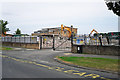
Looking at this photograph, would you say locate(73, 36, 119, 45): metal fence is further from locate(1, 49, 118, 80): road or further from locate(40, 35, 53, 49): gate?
locate(40, 35, 53, 49): gate

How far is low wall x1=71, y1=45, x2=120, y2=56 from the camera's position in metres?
13.3

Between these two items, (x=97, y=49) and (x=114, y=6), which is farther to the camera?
(x=97, y=49)

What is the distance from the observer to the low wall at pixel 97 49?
13302 millimetres

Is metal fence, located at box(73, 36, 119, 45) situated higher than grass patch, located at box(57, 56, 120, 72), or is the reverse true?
metal fence, located at box(73, 36, 119, 45)

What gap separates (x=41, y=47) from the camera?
78.6 ft

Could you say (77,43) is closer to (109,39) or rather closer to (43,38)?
(109,39)

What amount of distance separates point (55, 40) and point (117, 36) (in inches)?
586

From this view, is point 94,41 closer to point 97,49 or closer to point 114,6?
point 97,49

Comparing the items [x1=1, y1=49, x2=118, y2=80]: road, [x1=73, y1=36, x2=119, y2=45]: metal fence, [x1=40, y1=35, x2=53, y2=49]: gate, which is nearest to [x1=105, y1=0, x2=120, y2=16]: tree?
[x1=73, y1=36, x2=119, y2=45]: metal fence

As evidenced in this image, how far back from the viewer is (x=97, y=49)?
14.7 metres

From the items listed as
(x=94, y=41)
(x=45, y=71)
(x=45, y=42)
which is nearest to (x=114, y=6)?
(x=94, y=41)

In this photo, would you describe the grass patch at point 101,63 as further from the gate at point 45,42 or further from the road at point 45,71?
the gate at point 45,42

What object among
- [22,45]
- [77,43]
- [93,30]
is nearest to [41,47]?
[22,45]

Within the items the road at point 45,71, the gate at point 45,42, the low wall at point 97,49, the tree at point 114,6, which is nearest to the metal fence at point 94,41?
the low wall at point 97,49
